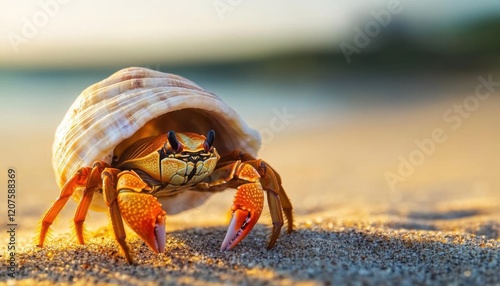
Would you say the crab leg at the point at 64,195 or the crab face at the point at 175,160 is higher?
the crab face at the point at 175,160

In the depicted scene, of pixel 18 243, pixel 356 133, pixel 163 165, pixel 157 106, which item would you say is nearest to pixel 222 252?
pixel 163 165

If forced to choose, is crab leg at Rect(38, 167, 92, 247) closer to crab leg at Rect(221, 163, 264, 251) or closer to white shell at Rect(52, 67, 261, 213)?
white shell at Rect(52, 67, 261, 213)

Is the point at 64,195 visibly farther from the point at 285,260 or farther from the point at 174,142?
the point at 285,260

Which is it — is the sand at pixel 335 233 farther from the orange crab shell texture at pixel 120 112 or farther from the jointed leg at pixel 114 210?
the orange crab shell texture at pixel 120 112

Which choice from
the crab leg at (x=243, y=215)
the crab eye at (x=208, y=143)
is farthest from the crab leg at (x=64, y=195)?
the crab leg at (x=243, y=215)

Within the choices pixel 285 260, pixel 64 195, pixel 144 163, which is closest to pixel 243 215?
pixel 285 260

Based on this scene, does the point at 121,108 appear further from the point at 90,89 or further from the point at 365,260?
the point at 365,260

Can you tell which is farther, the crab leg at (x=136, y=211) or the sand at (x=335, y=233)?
the crab leg at (x=136, y=211)

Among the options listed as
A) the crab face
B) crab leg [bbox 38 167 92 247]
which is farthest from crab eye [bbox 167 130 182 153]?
crab leg [bbox 38 167 92 247]
